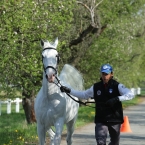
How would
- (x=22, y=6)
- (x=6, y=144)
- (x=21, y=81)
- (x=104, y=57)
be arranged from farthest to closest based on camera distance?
(x=104, y=57)
(x=21, y=81)
(x=22, y=6)
(x=6, y=144)

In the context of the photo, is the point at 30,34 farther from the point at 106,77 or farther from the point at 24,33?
the point at 106,77

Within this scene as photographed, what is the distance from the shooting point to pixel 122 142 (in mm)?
15594

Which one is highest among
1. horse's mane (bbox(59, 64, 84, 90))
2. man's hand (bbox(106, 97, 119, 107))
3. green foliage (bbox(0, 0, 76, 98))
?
green foliage (bbox(0, 0, 76, 98))

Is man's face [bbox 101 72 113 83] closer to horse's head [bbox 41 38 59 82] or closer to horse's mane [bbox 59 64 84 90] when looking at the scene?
horse's head [bbox 41 38 59 82]

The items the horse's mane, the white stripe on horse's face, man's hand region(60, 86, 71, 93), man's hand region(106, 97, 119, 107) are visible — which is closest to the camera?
man's hand region(106, 97, 119, 107)

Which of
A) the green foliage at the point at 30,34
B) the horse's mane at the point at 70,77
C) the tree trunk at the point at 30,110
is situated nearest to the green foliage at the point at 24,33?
the green foliage at the point at 30,34

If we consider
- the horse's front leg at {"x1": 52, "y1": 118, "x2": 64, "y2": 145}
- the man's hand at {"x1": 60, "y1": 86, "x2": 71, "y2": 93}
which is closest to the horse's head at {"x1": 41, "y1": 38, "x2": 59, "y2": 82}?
the man's hand at {"x1": 60, "y1": 86, "x2": 71, "y2": 93}

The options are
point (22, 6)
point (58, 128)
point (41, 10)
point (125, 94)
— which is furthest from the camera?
point (41, 10)

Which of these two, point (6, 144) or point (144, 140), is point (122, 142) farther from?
point (6, 144)

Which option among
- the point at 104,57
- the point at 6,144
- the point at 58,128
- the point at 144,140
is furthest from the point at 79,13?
the point at 58,128

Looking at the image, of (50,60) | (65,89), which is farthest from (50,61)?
(65,89)

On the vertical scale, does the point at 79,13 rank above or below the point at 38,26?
above

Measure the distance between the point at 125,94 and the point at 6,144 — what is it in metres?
4.93

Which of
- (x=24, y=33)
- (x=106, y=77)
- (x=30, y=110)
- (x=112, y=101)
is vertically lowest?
(x=112, y=101)
